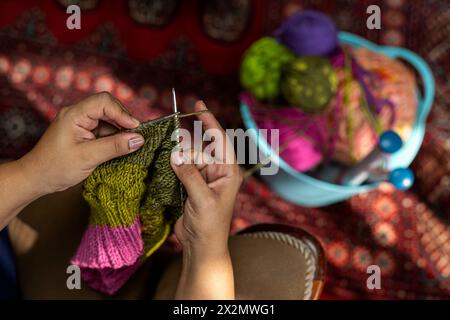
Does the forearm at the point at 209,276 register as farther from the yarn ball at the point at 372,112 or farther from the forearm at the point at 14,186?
the yarn ball at the point at 372,112

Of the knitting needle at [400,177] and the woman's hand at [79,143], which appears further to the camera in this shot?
the knitting needle at [400,177]

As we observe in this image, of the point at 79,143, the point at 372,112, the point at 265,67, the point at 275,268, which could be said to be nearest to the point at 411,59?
the point at 372,112

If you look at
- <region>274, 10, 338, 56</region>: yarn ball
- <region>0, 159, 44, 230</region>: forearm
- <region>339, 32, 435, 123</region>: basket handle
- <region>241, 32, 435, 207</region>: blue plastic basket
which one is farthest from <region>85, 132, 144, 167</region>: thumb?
<region>339, 32, 435, 123</region>: basket handle

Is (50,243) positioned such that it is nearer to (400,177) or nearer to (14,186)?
(14,186)

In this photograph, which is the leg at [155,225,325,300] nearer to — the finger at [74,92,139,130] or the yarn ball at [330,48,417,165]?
the finger at [74,92,139,130]

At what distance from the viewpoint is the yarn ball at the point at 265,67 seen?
1.23 meters

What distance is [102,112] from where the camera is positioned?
2.25ft

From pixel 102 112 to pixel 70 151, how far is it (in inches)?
2.9

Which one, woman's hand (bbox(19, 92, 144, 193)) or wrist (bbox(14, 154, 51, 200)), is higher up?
woman's hand (bbox(19, 92, 144, 193))

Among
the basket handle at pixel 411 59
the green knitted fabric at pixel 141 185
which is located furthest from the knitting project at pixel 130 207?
the basket handle at pixel 411 59

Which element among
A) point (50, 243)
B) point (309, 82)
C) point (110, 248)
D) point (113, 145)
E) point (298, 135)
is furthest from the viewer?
point (298, 135)

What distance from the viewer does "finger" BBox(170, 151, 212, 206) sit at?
69cm

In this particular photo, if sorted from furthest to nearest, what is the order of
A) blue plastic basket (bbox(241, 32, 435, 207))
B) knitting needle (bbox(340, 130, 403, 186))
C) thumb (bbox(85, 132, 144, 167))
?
blue plastic basket (bbox(241, 32, 435, 207))
knitting needle (bbox(340, 130, 403, 186))
thumb (bbox(85, 132, 144, 167))
